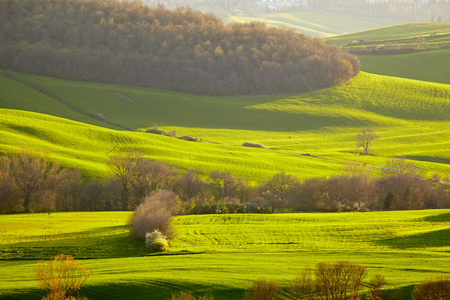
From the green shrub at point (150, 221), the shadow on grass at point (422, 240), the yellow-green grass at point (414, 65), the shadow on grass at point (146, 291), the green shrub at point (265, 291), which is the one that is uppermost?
the yellow-green grass at point (414, 65)

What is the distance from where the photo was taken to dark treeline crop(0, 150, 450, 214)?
52.7 m

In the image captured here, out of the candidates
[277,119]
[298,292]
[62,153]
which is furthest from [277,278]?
[277,119]

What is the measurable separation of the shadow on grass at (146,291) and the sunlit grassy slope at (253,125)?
36796 millimetres

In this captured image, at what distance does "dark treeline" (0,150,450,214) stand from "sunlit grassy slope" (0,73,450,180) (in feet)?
16.5

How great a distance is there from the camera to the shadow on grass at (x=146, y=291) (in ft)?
81.6

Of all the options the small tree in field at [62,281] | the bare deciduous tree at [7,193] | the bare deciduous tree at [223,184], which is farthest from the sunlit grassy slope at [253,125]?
the small tree in field at [62,281]

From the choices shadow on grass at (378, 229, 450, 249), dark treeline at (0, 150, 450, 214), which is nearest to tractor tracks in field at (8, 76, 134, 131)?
dark treeline at (0, 150, 450, 214)

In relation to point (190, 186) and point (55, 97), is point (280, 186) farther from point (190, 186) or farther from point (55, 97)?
point (55, 97)

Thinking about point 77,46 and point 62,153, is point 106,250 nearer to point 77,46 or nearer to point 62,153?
point 62,153

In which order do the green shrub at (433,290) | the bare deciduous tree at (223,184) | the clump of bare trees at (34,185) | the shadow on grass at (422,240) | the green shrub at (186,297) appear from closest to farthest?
the green shrub at (433,290)
the green shrub at (186,297)
the shadow on grass at (422,240)
the clump of bare trees at (34,185)
the bare deciduous tree at (223,184)

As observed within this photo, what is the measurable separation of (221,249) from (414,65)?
13776 cm

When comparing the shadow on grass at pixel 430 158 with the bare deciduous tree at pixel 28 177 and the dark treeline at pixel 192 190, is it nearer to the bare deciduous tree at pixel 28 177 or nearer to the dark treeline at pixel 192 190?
the dark treeline at pixel 192 190

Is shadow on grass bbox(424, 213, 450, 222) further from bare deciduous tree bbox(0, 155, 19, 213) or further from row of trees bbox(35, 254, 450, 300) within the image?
bare deciduous tree bbox(0, 155, 19, 213)

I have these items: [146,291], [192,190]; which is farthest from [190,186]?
[146,291]
